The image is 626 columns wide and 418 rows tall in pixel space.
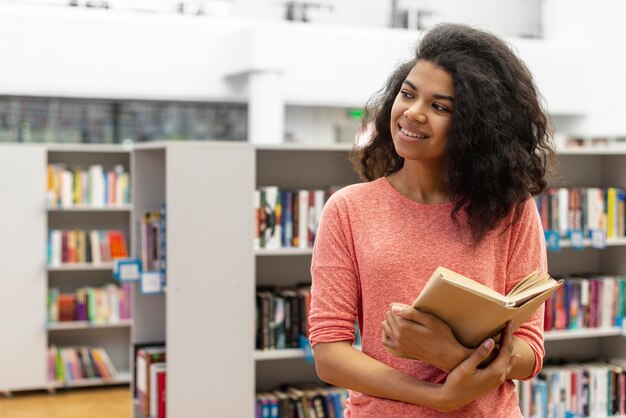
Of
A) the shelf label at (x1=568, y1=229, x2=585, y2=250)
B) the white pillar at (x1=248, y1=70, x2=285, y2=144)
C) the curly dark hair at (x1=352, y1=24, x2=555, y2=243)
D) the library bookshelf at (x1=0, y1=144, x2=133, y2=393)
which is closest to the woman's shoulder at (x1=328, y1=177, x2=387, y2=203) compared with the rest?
the curly dark hair at (x1=352, y1=24, x2=555, y2=243)

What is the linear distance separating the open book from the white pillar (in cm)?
831

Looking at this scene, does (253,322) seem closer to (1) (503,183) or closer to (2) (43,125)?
(1) (503,183)

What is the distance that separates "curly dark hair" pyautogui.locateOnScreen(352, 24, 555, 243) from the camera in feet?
4.97

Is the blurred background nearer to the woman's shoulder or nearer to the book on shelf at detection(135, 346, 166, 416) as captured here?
the book on shelf at detection(135, 346, 166, 416)

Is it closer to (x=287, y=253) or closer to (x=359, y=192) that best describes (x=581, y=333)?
(x=287, y=253)

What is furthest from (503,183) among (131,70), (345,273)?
(131,70)

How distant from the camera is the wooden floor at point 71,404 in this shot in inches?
247

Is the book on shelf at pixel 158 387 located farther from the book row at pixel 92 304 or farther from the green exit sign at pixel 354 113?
the green exit sign at pixel 354 113

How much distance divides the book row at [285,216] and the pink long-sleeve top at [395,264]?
2470 mm

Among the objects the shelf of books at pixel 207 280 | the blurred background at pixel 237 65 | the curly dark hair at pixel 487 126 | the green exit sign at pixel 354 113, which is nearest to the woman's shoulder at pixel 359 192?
the curly dark hair at pixel 487 126

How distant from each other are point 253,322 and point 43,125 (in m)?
7.28

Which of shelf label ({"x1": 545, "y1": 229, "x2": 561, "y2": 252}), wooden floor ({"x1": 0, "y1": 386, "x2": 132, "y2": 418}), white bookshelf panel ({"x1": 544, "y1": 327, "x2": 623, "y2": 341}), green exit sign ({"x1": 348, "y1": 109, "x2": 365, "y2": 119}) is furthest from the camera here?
green exit sign ({"x1": 348, "y1": 109, "x2": 365, "y2": 119})

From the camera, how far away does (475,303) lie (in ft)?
4.48

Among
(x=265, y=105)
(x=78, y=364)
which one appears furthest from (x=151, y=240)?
(x=265, y=105)
